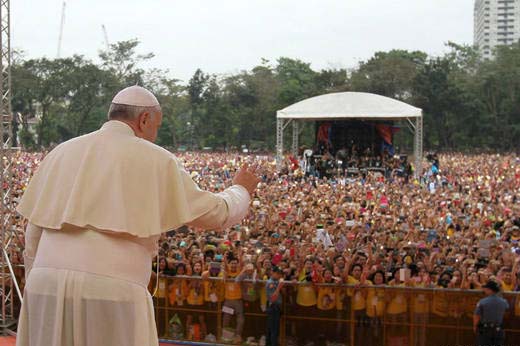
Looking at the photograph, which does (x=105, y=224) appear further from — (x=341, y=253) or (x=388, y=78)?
(x=388, y=78)

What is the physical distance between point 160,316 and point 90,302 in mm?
7317

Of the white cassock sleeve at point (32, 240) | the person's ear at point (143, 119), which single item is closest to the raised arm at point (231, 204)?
the person's ear at point (143, 119)

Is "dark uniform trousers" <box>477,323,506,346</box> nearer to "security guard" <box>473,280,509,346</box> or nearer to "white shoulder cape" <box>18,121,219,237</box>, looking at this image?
"security guard" <box>473,280,509,346</box>

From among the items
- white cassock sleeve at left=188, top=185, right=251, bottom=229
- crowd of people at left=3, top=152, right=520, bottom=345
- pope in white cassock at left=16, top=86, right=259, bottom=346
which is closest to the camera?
pope in white cassock at left=16, top=86, right=259, bottom=346

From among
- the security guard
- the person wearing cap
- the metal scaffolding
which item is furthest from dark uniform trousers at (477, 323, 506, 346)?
the metal scaffolding

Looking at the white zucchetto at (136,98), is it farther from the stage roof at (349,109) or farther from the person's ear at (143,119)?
the stage roof at (349,109)

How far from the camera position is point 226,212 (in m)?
2.64

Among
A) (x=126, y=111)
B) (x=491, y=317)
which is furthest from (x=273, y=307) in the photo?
(x=126, y=111)

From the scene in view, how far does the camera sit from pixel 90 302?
2.44m

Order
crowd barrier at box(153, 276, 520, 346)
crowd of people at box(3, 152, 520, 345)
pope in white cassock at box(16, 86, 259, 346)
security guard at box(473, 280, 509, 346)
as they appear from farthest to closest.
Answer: crowd of people at box(3, 152, 520, 345)
crowd barrier at box(153, 276, 520, 346)
security guard at box(473, 280, 509, 346)
pope in white cassock at box(16, 86, 259, 346)

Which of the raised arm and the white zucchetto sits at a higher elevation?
the white zucchetto

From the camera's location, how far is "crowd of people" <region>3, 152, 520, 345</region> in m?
8.94

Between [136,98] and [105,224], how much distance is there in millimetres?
481

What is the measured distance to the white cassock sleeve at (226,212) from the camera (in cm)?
261
